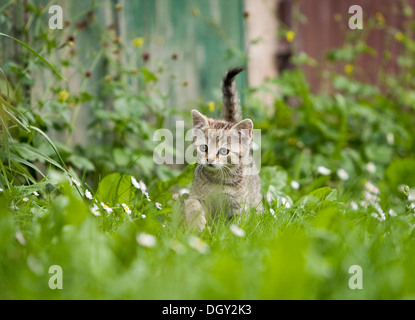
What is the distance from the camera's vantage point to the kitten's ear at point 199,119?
2.86 meters

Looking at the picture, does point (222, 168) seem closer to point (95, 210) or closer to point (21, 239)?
point (95, 210)

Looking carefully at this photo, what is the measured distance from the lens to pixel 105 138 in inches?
146

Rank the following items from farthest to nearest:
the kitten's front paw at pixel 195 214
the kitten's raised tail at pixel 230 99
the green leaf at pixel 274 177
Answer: the green leaf at pixel 274 177, the kitten's raised tail at pixel 230 99, the kitten's front paw at pixel 195 214

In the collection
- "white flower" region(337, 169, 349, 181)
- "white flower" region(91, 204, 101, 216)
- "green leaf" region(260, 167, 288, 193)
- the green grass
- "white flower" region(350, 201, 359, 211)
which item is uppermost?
"white flower" region(337, 169, 349, 181)

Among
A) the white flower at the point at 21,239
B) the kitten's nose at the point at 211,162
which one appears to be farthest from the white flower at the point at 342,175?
the white flower at the point at 21,239

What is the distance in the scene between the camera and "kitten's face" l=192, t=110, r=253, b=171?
2.70 meters

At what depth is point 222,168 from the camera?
9.10ft

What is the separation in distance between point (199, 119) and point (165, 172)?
2.48 ft

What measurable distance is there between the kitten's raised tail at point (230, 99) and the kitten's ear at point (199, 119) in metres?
0.28

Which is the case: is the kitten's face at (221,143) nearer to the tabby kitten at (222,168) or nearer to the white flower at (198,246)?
the tabby kitten at (222,168)

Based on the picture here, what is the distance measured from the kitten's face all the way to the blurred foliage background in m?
0.31

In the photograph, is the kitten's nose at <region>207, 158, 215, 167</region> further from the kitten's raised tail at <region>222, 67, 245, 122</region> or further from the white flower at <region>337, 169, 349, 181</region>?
the white flower at <region>337, 169, 349, 181</region>

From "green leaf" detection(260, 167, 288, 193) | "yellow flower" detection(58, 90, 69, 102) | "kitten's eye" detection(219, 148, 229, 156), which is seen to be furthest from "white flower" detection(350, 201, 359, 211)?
"yellow flower" detection(58, 90, 69, 102)

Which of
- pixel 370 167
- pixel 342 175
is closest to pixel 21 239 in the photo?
pixel 342 175
